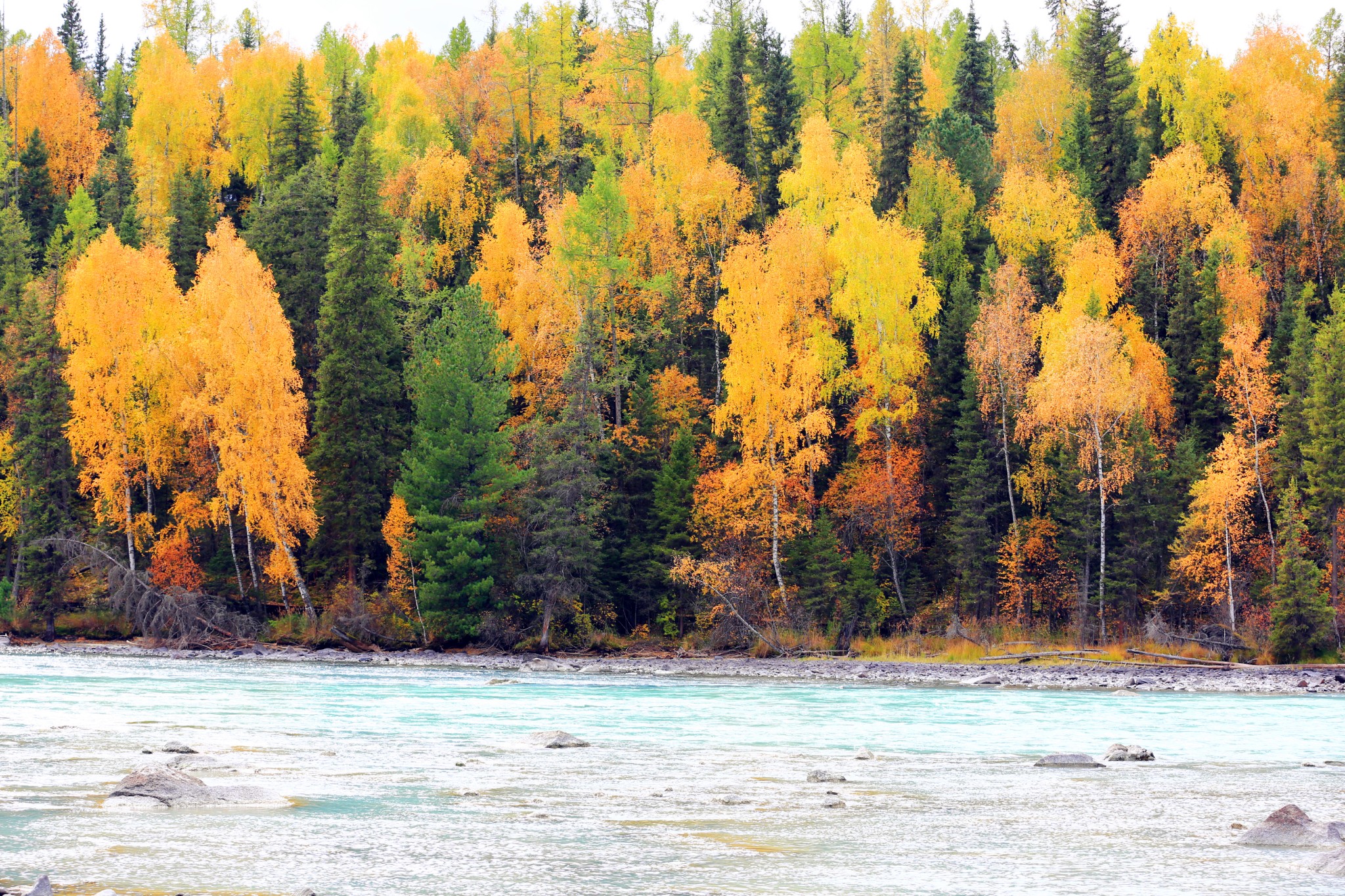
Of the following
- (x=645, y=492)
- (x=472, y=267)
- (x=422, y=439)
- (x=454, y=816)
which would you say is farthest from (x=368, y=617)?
(x=454, y=816)

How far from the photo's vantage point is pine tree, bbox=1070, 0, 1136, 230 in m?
60.5

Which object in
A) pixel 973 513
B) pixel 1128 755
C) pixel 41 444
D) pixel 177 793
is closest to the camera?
pixel 177 793

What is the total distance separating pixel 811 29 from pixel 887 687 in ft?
179

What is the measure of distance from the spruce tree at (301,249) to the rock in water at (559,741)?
37.9 m

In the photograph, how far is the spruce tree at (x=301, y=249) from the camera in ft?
184

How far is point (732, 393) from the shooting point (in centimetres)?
4653

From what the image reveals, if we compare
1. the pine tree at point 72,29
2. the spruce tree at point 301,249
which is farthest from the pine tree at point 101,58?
the spruce tree at point 301,249

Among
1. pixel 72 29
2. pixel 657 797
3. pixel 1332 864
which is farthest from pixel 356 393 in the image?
pixel 72 29

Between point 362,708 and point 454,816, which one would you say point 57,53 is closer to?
point 362,708

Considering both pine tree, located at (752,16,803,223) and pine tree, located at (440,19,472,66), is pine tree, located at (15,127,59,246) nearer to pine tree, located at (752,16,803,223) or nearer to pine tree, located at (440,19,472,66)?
pine tree, located at (440,19,472,66)

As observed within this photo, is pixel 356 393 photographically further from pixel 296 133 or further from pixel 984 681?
pixel 984 681

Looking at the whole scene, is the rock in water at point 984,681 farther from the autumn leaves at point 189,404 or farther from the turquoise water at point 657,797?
the autumn leaves at point 189,404

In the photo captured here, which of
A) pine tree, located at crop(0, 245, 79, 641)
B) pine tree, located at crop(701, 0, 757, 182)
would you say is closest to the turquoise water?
pine tree, located at crop(0, 245, 79, 641)

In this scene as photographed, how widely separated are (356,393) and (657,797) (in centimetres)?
3961
